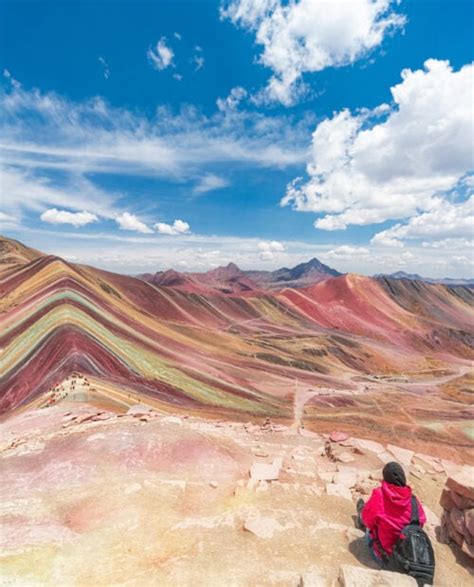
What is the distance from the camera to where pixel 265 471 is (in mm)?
9109

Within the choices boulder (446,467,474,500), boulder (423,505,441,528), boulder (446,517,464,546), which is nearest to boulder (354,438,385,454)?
boulder (423,505,441,528)

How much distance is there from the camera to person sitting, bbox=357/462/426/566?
17.9ft

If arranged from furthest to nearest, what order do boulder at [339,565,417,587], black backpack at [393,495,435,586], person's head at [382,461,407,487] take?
person's head at [382,461,407,487], black backpack at [393,495,435,586], boulder at [339,565,417,587]

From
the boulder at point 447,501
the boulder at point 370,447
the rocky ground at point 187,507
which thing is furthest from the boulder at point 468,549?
the boulder at point 370,447

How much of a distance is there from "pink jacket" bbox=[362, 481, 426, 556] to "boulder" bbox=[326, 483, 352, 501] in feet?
7.30

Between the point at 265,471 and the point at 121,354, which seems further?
the point at 121,354

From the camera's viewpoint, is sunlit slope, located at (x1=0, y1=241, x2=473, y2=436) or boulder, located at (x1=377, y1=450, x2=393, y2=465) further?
sunlit slope, located at (x1=0, y1=241, x2=473, y2=436)

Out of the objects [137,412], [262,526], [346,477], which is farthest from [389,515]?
[137,412]

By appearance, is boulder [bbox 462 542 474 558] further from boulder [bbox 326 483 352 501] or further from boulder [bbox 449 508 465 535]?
boulder [bbox 326 483 352 501]

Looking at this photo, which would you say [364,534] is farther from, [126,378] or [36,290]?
[36,290]

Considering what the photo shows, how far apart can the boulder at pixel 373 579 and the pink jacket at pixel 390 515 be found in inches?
35.6

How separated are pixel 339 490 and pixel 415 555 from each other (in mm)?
3186

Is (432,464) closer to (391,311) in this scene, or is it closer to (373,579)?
(373,579)

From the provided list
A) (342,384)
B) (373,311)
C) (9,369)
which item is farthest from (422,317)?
(9,369)
